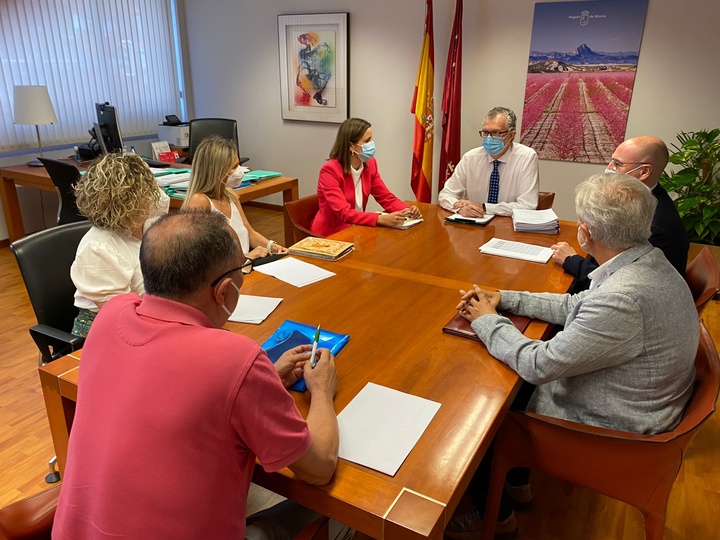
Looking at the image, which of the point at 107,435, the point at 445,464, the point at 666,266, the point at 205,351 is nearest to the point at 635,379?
the point at 666,266

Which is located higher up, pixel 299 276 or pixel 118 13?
pixel 118 13

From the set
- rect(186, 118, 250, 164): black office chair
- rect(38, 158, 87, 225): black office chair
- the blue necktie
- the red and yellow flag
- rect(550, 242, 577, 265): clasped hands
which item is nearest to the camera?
rect(550, 242, 577, 265): clasped hands

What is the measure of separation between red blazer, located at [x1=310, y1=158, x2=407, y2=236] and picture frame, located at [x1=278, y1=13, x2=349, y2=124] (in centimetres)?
225

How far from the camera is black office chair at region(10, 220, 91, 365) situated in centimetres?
186

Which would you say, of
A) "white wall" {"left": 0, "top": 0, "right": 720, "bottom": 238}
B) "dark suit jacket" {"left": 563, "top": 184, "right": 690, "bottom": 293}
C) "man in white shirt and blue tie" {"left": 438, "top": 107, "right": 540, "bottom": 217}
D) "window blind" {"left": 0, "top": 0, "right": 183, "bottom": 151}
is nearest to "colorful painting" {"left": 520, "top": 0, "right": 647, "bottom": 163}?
"white wall" {"left": 0, "top": 0, "right": 720, "bottom": 238}

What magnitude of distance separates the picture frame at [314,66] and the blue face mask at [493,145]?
2488 mm

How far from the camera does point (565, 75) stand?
423 cm

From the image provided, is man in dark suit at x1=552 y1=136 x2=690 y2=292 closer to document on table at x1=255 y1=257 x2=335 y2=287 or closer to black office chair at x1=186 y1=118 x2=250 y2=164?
document on table at x1=255 y1=257 x2=335 y2=287

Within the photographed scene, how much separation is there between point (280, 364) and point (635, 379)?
92 cm

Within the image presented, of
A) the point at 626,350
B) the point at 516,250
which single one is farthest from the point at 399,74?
the point at 626,350

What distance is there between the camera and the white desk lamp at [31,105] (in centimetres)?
421

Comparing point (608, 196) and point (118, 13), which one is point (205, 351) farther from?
point (118, 13)

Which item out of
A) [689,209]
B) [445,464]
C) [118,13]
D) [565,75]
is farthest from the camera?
[118,13]

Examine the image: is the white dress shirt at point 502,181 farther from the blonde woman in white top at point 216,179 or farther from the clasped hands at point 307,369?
the clasped hands at point 307,369
